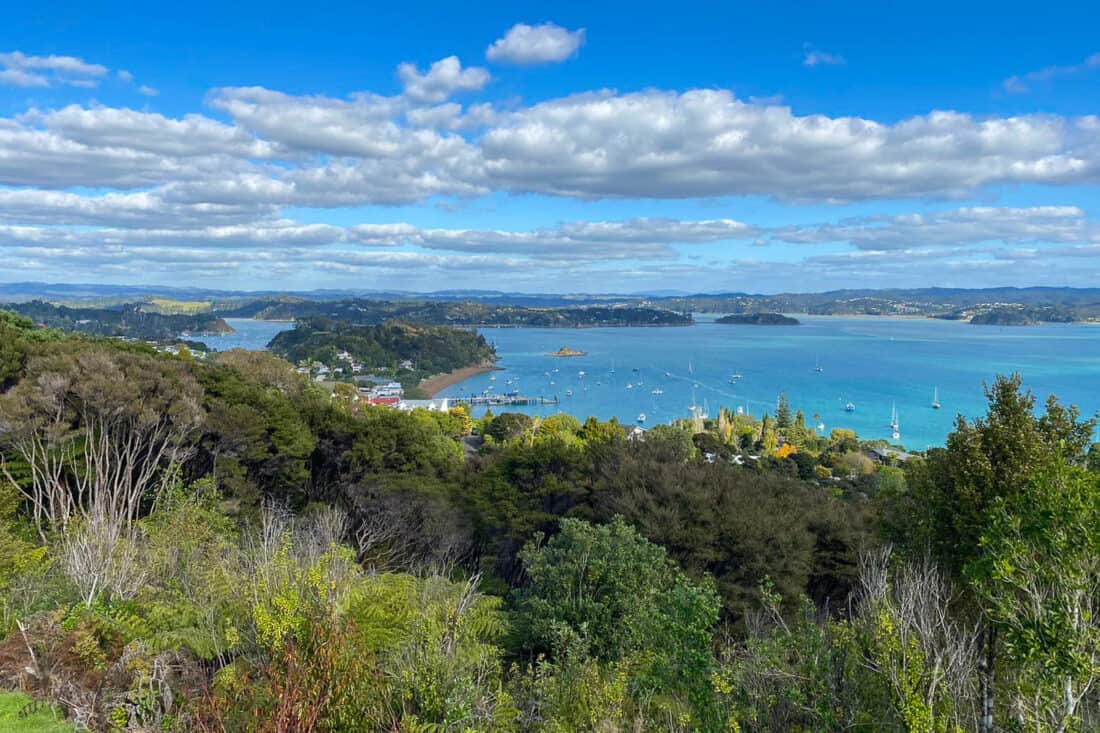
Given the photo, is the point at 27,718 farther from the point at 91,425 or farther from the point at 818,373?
the point at 818,373

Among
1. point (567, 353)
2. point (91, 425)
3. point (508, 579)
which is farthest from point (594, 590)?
point (567, 353)

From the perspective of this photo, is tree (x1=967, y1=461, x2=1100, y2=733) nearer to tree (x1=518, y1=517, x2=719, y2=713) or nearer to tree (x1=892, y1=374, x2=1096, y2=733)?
tree (x1=892, y1=374, x2=1096, y2=733)

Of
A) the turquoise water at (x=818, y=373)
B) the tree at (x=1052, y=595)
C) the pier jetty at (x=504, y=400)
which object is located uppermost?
the tree at (x=1052, y=595)

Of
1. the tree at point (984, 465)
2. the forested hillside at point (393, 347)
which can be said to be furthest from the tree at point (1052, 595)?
the forested hillside at point (393, 347)

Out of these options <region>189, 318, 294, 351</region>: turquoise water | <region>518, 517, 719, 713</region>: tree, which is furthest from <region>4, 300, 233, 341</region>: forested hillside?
<region>518, 517, 719, 713</region>: tree

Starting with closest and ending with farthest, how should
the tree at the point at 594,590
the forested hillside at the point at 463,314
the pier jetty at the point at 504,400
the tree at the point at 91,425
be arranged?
1. the tree at the point at 594,590
2. the tree at the point at 91,425
3. the pier jetty at the point at 504,400
4. the forested hillside at the point at 463,314

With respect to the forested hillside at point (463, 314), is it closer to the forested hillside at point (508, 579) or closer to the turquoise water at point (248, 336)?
the turquoise water at point (248, 336)
